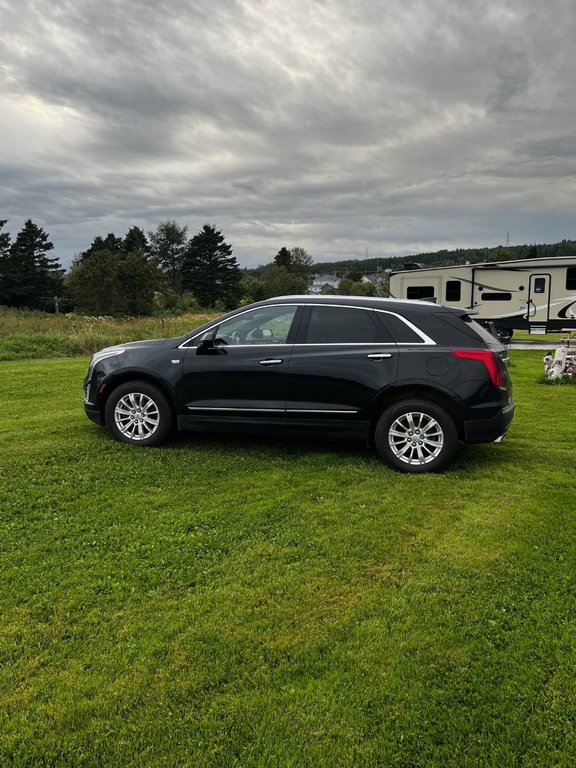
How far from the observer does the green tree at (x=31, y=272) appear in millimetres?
56394

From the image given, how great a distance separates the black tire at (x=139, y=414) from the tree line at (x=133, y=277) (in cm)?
4754

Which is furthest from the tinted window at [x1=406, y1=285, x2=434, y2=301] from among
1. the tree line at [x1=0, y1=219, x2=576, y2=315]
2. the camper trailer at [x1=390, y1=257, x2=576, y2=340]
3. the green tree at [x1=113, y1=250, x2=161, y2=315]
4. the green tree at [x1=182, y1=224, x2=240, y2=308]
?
the green tree at [x1=182, y1=224, x2=240, y2=308]

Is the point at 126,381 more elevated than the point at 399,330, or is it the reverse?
the point at 399,330

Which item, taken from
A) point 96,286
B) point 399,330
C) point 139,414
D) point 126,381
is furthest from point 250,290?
point 399,330

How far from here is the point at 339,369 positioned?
5336 millimetres

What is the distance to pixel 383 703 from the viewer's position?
2297mm

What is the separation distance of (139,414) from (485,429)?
11.3 feet

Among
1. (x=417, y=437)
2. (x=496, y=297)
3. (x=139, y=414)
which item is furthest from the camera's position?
(x=496, y=297)

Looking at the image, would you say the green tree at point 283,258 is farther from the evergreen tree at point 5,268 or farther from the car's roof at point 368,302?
the car's roof at point 368,302

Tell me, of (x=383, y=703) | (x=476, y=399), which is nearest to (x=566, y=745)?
(x=383, y=703)

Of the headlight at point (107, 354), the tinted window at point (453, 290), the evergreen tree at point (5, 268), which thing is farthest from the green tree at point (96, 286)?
the headlight at point (107, 354)

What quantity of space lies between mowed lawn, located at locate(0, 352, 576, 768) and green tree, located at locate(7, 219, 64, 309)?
5780cm

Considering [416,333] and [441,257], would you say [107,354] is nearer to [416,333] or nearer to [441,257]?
[416,333]

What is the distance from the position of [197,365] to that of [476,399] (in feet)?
8.89
